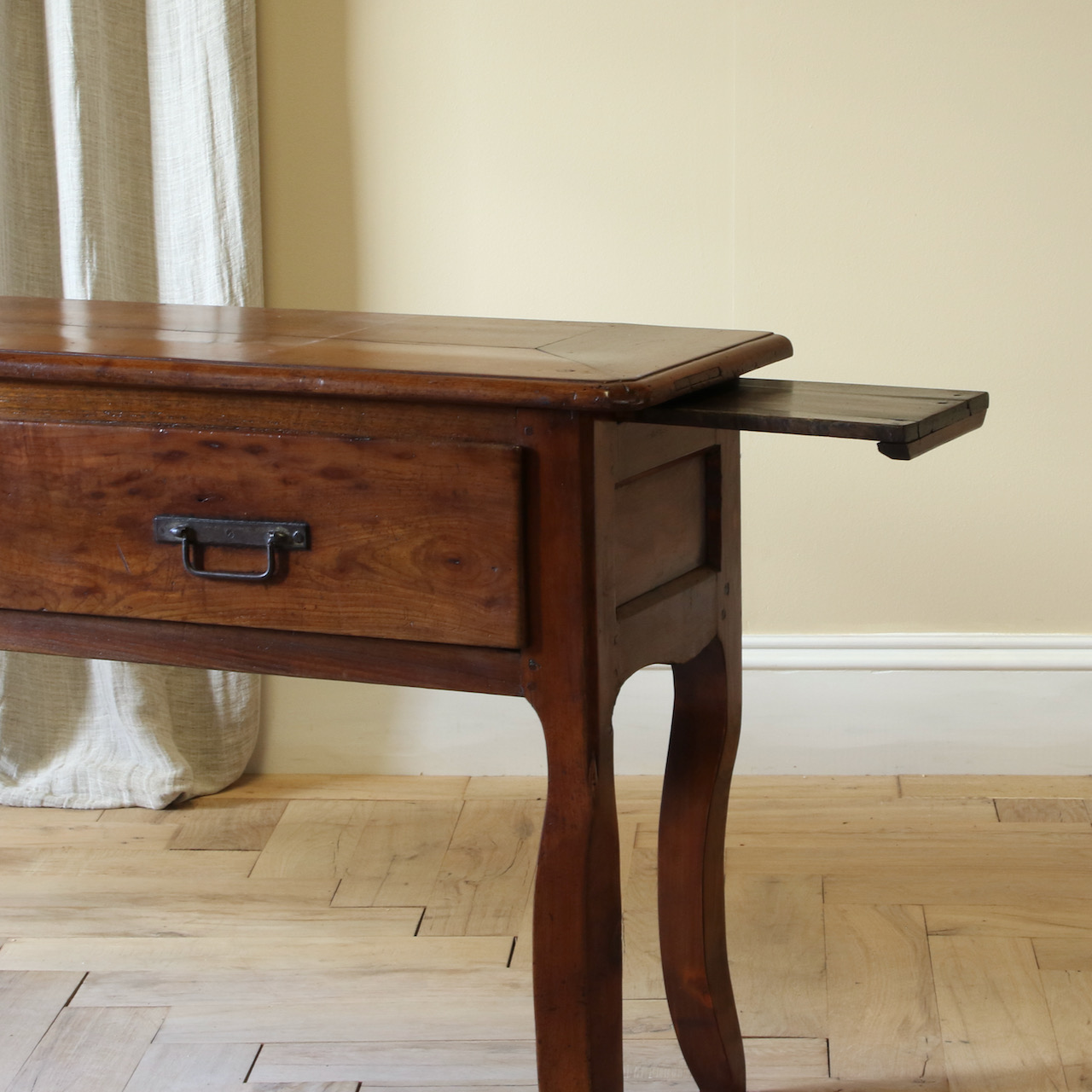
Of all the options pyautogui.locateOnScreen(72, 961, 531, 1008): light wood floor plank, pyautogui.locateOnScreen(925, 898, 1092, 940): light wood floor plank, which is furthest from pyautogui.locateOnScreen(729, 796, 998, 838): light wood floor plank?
pyautogui.locateOnScreen(72, 961, 531, 1008): light wood floor plank

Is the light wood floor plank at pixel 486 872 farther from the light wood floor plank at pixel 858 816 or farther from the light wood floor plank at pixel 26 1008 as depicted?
the light wood floor plank at pixel 26 1008

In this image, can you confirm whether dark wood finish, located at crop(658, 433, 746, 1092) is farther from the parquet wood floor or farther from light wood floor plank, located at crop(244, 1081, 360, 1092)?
light wood floor plank, located at crop(244, 1081, 360, 1092)

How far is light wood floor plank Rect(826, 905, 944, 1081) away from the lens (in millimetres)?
1575

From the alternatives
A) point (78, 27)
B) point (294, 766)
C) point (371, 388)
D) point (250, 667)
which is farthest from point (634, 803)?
point (78, 27)

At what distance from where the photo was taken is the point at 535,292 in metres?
2.29

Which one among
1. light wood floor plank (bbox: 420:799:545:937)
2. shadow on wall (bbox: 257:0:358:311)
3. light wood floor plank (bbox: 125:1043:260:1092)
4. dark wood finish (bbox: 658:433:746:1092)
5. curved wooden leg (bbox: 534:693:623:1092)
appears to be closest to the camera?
curved wooden leg (bbox: 534:693:623:1092)

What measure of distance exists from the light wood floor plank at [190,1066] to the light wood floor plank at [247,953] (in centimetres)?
17

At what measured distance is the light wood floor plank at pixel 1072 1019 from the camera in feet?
5.08

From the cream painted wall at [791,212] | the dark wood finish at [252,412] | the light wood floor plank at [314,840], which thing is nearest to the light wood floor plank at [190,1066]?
the light wood floor plank at [314,840]

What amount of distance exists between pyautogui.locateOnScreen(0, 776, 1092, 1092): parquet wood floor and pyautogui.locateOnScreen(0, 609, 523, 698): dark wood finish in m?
0.54

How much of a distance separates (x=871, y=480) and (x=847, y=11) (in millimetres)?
706

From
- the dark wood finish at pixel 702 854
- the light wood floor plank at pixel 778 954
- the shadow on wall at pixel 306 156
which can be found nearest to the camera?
the dark wood finish at pixel 702 854

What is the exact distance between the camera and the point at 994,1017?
5.41ft

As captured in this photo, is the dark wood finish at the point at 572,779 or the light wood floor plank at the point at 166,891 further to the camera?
the light wood floor plank at the point at 166,891
